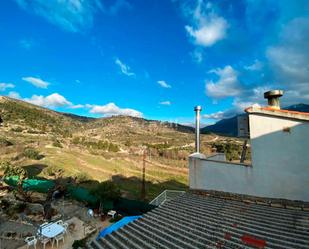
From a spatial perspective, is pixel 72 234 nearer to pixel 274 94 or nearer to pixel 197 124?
pixel 197 124

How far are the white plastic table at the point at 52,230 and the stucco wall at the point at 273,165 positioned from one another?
10515 millimetres

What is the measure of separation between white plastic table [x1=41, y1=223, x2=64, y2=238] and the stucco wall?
34.5ft

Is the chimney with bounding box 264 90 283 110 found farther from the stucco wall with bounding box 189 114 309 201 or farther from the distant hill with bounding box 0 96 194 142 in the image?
the distant hill with bounding box 0 96 194 142

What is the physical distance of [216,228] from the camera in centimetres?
691

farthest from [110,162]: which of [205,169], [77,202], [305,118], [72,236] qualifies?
[305,118]

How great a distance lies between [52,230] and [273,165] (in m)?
13.1

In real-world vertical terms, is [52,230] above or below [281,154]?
below

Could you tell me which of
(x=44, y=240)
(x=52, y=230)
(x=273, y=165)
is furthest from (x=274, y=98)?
(x=44, y=240)

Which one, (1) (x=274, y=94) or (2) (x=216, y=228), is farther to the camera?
(1) (x=274, y=94)

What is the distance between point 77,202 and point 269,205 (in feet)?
65.1

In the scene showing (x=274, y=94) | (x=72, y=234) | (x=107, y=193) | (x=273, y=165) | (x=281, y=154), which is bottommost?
(x=72, y=234)

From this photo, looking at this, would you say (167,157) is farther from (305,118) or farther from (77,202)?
(305,118)

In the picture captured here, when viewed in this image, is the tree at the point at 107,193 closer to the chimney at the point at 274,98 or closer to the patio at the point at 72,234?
the patio at the point at 72,234

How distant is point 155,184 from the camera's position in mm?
36000
